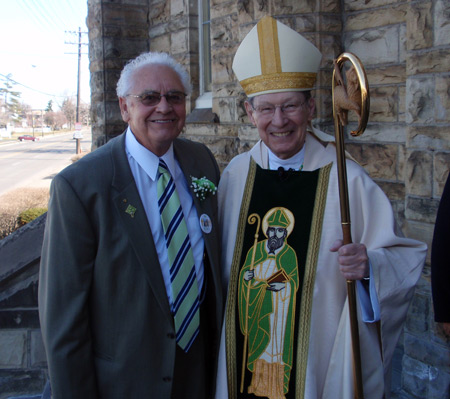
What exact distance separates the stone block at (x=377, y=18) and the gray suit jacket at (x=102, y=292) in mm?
2714

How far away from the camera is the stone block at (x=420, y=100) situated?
3070 millimetres

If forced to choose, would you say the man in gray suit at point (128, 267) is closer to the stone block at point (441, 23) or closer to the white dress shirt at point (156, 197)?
the white dress shirt at point (156, 197)

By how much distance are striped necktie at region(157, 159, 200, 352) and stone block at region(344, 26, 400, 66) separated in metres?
2.51

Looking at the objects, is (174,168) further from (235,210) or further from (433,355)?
(433,355)

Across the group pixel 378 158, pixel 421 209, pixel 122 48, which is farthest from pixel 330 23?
pixel 122 48

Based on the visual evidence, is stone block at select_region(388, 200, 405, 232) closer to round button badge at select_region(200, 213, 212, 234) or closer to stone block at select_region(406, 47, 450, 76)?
stone block at select_region(406, 47, 450, 76)

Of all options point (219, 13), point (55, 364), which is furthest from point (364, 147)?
point (55, 364)

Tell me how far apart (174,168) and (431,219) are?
172 centimetres

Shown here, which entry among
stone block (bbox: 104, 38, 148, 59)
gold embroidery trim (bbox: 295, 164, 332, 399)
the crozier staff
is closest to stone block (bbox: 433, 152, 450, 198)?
the crozier staff

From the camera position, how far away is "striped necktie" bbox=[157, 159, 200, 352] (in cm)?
208

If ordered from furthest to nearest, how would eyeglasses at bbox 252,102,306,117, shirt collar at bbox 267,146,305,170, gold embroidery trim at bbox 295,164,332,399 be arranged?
1. shirt collar at bbox 267,146,305,170
2. eyeglasses at bbox 252,102,306,117
3. gold embroidery trim at bbox 295,164,332,399

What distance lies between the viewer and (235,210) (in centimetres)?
250

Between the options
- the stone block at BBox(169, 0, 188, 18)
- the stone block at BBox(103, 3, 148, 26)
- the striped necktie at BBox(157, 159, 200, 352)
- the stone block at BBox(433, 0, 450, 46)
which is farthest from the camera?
the stone block at BBox(103, 3, 148, 26)

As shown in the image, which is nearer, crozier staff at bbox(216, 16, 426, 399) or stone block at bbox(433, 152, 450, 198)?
crozier staff at bbox(216, 16, 426, 399)
